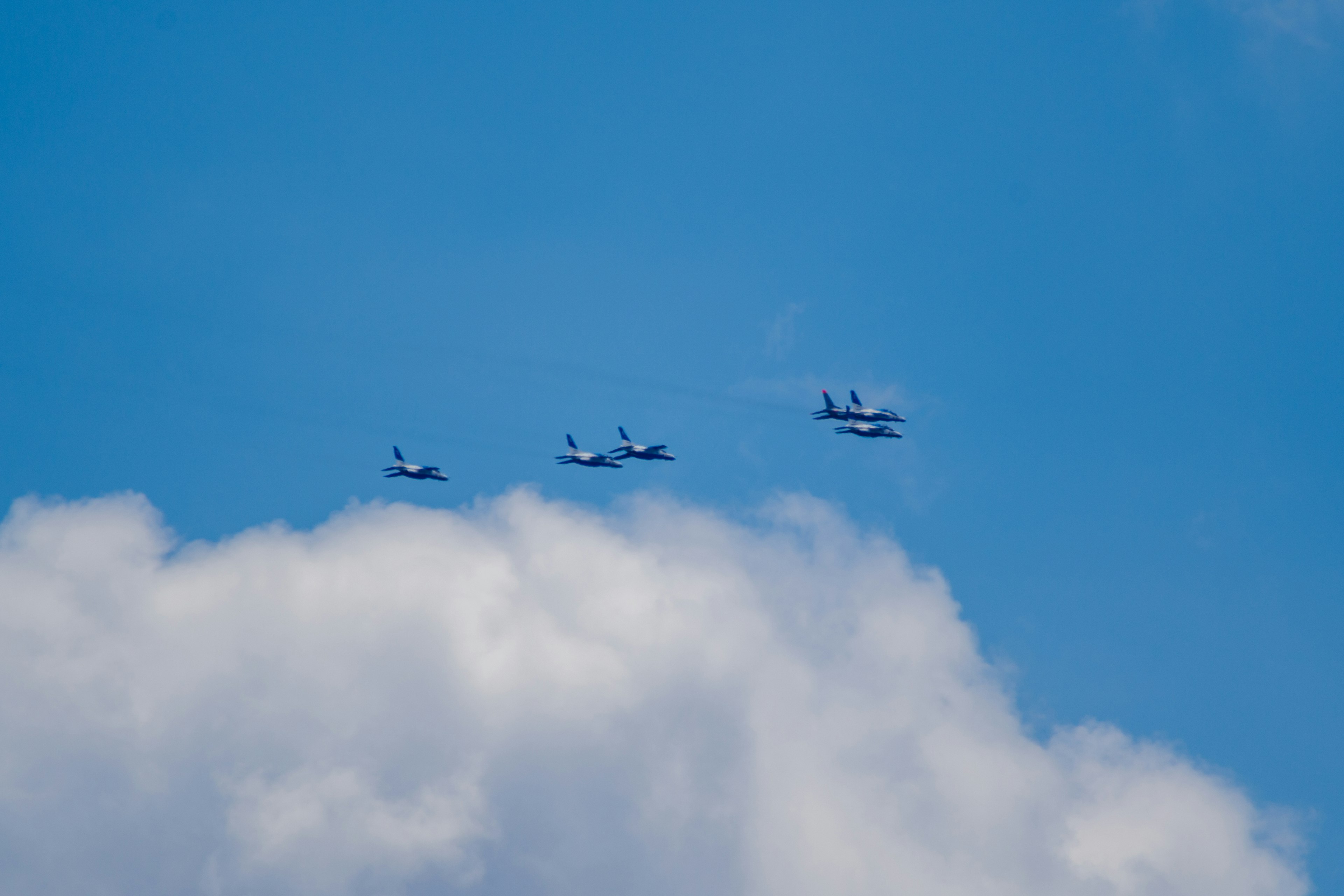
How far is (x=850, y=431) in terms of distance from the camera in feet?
654
